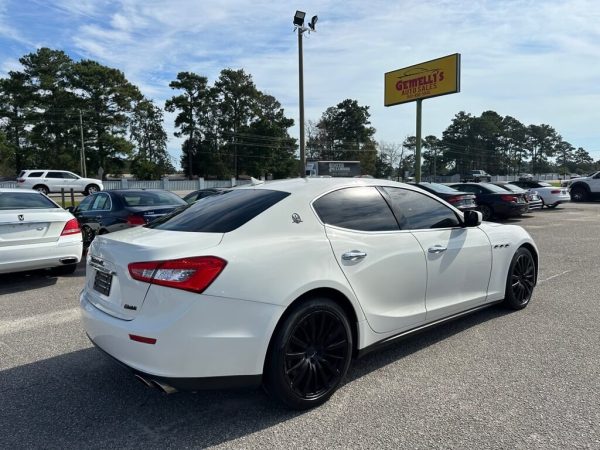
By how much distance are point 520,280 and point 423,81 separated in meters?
24.7

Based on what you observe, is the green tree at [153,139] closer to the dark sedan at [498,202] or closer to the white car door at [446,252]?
the dark sedan at [498,202]

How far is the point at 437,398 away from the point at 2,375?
10.9 feet

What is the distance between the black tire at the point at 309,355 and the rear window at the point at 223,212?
0.74 meters

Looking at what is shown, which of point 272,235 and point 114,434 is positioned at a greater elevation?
point 272,235

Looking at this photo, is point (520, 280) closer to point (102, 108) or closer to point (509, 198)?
point (509, 198)

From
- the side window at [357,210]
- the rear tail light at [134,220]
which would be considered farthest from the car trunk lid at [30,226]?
the side window at [357,210]

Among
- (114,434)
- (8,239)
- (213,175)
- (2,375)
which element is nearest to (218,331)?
(114,434)

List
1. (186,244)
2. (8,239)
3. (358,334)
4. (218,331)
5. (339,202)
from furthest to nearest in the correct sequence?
(8,239)
(339,202)
(358,334)
(186,244)
(218,331)

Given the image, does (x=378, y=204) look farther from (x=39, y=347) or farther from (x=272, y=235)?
(x=39, y=347)

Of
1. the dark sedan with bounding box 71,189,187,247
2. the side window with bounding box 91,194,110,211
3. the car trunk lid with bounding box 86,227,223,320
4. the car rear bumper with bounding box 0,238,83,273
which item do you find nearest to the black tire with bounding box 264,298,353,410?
the car trunk lid with bounding box 86,227,223,320

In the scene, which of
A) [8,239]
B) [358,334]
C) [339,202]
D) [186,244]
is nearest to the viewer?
[186,244]

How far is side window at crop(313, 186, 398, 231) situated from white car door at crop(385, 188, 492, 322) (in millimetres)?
161

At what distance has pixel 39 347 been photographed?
4.16 m

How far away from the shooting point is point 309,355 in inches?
117
